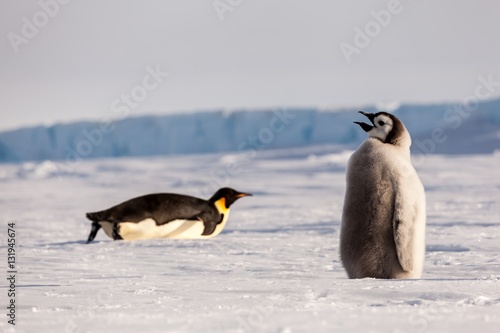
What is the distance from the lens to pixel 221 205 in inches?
233

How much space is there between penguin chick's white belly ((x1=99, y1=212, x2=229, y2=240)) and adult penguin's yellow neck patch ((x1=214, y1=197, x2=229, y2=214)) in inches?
9.8

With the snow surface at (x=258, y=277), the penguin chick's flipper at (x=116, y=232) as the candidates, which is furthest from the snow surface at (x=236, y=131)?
the penguin chick's flipper at (x=116, y=232)

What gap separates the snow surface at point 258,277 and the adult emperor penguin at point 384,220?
0.14 meters

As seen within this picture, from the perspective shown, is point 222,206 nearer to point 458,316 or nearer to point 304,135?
point 458,316

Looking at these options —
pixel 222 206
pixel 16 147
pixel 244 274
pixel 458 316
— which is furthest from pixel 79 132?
pixel 458 316

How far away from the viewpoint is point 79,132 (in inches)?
819

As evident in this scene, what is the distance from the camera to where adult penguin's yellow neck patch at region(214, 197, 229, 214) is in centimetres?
588

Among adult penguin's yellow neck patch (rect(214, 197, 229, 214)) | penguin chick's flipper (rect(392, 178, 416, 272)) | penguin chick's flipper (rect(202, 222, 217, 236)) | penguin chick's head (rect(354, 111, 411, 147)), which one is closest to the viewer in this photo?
penguin chick's flipper (rect(392, 178, 416, 272))

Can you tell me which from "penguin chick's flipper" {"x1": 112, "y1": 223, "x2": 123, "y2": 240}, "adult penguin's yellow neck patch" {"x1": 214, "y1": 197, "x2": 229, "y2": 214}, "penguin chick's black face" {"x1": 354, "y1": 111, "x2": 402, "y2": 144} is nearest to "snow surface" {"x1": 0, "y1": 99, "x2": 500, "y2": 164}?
"adult penguin's yellow neck patch" {"x1": 214, "y1": 197, "x2": 229, "y2": 214}

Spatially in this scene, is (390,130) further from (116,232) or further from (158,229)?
(116,232)

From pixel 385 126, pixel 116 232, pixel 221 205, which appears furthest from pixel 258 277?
pixel 221 205

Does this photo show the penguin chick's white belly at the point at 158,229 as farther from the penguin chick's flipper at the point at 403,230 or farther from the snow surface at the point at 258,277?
the penguin chick's flipper at the point at 403,230

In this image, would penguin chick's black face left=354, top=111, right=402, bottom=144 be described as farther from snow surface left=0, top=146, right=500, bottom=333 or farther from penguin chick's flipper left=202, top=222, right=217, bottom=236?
penguin chick's flipper left=202, top=222, right=217, bottom=236

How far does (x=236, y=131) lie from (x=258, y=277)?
16656 mm
